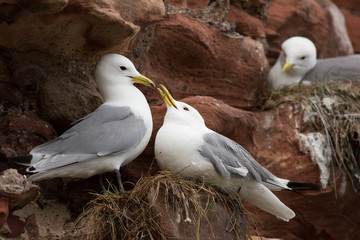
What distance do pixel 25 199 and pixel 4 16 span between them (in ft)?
2.72

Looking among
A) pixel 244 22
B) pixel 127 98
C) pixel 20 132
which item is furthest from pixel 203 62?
pixel 20 132

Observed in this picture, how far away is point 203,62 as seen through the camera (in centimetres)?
416

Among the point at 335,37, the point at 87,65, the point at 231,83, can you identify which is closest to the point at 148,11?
the point at 87,65

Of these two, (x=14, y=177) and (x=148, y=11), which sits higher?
(x=148, y=11)

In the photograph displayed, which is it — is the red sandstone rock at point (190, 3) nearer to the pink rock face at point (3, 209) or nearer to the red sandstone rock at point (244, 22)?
the red sandstone rock at point (244, 22)

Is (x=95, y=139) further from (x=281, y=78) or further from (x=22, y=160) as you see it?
(x=281, y=78)

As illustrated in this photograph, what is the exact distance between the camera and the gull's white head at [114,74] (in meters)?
A: 3.41

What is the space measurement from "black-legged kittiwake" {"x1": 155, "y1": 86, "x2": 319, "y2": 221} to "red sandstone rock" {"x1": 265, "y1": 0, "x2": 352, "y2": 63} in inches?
89.2

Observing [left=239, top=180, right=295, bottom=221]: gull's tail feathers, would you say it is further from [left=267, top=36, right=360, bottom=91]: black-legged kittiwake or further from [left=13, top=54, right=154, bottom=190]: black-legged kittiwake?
[left=267, top=36, right=360, bottom=91]: black-legged kittiwake

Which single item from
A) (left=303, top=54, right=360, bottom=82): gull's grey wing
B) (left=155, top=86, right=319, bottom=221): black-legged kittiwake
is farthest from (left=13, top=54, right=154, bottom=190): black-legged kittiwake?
(left=303, top=54, right=360, bottom=82): gull's grey wing

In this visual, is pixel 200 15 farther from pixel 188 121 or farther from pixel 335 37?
pixel 335 37

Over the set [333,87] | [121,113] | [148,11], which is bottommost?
[333,87]

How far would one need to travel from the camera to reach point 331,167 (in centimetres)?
416

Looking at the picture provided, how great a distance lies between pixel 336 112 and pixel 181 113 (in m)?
1.35
